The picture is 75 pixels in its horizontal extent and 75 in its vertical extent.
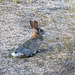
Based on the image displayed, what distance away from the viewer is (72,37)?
5.80m

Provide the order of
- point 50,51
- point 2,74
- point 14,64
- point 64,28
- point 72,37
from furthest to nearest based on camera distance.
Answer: point 64,28
point 72,37
point 50,51
point 14,64
point 2,74

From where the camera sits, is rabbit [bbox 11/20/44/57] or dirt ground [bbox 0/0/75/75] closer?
dirt ground [bbox 0/0/75/75]

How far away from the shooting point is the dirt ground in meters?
4.32

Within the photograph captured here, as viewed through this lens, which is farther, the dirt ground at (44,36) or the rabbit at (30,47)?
the rabbit at (30,47)

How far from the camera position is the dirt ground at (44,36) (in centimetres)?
432

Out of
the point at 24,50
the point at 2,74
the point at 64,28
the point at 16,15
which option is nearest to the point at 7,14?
the point at 16,15

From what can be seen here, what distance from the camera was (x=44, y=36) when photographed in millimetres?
5938

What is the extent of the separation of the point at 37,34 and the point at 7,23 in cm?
187

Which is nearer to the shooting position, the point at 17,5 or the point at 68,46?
the point at 68,46

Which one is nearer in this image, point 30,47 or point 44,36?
point 30,47

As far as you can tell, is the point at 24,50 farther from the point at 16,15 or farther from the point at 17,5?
the point at 17,5

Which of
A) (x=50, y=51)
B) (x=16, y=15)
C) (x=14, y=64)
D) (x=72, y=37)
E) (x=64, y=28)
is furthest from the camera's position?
(x=16, y=15)

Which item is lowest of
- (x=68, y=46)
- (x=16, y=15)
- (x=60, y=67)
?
(x=60, y=67)

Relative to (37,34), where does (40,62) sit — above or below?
below
